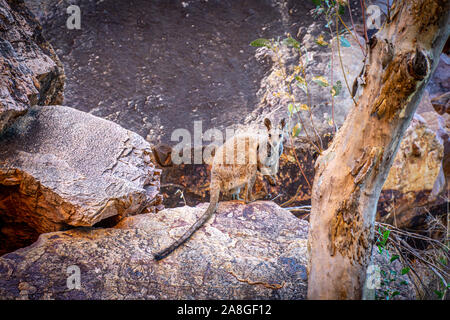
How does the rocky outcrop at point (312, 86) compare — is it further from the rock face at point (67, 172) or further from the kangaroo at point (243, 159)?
the rock face at point (67, 172)

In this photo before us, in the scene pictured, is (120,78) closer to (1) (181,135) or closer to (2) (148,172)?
(1) (181,135)

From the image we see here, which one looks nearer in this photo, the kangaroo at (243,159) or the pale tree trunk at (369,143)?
the pale tree trunk at (369,143)

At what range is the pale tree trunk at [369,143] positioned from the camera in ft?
4.94

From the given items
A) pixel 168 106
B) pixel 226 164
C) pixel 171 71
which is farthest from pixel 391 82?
pixel 171 71

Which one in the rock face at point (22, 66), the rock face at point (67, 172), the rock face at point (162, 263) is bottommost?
the rock face at point (162, 263)

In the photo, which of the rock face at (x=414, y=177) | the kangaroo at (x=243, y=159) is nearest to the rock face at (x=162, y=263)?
the kangaroo at (x=243, y=159)

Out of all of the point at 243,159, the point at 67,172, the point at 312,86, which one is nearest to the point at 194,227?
the point at 243,159

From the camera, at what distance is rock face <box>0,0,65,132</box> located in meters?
2.42

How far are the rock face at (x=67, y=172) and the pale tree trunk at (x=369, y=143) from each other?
171 cm

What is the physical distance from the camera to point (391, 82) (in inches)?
61.7

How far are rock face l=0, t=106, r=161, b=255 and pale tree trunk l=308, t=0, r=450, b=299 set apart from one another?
5.62ft

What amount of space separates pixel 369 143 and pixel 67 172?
2.38 m

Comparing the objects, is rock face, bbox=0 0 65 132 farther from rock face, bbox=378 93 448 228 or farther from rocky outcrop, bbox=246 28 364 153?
rock face, bbox=378 93 448 228

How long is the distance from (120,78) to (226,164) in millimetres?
2910
